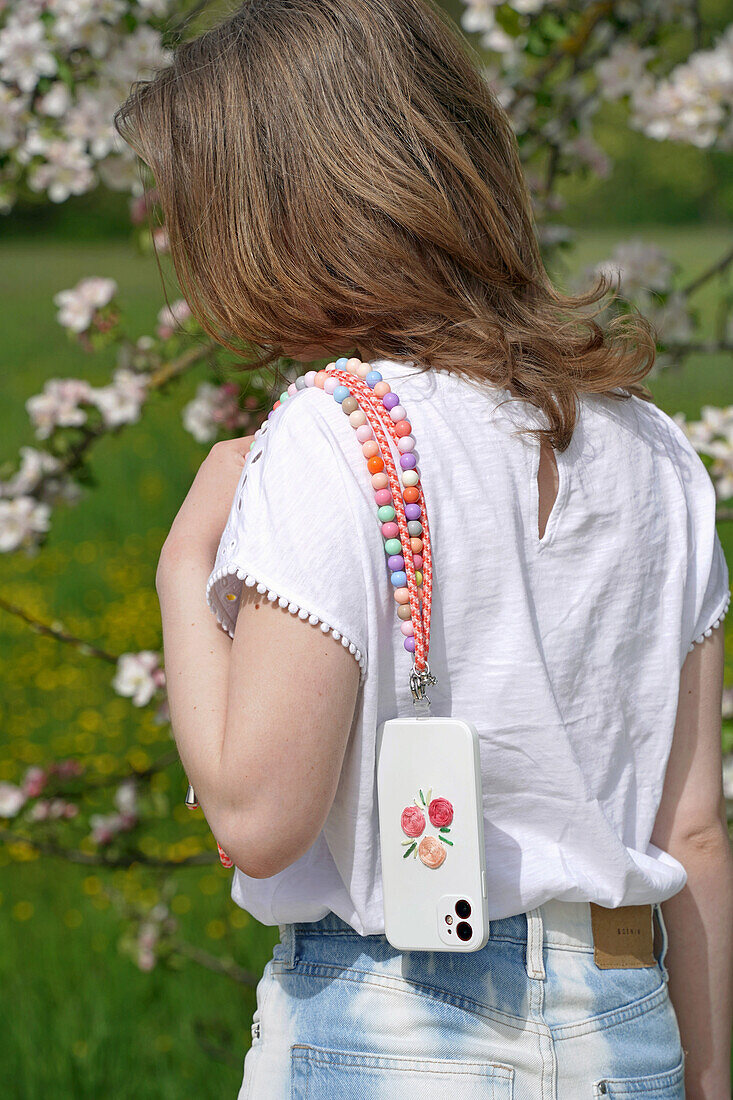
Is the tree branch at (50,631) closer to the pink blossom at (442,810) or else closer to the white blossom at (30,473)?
the white blossom at (30,473)

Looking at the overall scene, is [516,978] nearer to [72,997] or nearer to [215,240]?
[215,240]

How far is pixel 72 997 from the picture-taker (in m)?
2.89

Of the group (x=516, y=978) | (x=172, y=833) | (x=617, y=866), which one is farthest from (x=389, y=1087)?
(x=172, y=833)

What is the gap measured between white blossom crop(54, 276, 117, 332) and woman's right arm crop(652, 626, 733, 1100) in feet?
5.29

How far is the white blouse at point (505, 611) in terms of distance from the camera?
35.8 inches

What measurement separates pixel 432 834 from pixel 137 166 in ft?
5.27

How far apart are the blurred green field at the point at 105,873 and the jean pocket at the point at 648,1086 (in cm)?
148

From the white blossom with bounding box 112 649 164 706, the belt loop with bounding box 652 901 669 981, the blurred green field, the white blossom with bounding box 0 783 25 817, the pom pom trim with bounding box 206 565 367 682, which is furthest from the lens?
the blurred green field

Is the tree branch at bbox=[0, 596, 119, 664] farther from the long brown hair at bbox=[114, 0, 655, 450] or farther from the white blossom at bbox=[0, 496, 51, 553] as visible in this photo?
the long brown hair at bbox=[114, 0, 655, 450]

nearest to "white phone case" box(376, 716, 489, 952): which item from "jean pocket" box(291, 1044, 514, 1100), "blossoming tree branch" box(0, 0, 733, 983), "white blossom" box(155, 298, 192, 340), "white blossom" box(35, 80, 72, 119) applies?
"jean pocket" box(291, 1044, 514, 1100)

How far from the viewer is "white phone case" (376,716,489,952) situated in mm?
916

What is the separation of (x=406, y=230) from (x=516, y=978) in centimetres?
68

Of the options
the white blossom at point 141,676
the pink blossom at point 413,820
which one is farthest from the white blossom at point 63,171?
the pink blossom at point 413,820

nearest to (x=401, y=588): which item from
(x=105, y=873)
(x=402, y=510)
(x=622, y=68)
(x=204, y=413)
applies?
(x=402, y=510)
